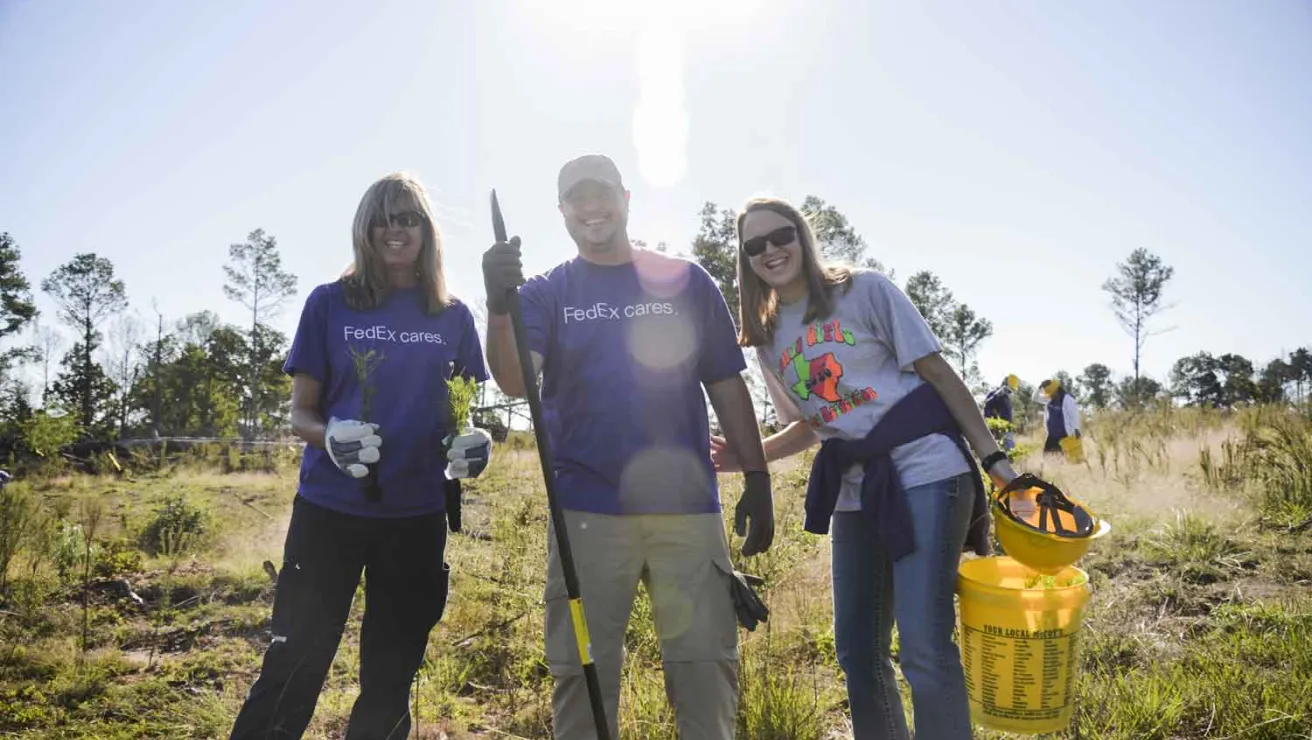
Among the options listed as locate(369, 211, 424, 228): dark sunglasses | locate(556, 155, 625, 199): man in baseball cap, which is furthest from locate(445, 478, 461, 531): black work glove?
locate(556, 155, 625, 199): man in baseball cap

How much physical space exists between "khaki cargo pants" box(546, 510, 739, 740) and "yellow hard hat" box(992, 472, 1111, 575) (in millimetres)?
931

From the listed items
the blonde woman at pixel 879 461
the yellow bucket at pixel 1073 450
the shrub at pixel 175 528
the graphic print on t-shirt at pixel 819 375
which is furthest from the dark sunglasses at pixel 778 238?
the yellow bucket at pixel 1073 450

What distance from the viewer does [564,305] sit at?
8.41ft

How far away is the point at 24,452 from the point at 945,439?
17.8m

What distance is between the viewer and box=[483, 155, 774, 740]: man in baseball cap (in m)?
2.36

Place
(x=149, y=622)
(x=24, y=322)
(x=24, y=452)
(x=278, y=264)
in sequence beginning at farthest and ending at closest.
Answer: (x=278, y=264) < (x=24, y=322) < (x=24, y=452) < (x=149, y=622)

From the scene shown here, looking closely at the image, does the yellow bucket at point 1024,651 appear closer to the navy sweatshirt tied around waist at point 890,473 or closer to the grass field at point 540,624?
the navy sweatshirt tied around waist at point 890,473

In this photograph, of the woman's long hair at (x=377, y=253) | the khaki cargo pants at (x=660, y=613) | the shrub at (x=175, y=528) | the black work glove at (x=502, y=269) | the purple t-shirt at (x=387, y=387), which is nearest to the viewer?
the black work glove at (x=502, y=269)

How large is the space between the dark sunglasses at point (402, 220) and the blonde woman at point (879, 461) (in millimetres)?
1187

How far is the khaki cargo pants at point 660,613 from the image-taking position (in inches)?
91.3

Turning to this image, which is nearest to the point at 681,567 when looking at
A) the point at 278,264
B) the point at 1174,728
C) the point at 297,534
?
the point at 297,534

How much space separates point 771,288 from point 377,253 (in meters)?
1.46

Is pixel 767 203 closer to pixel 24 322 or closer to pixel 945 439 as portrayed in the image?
pixel 945 439

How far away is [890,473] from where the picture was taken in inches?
97.0
